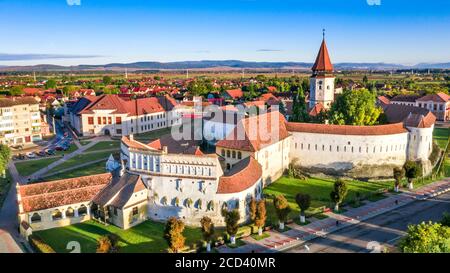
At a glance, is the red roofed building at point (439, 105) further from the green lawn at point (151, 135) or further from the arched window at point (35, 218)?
the arched window at point (35, 218)

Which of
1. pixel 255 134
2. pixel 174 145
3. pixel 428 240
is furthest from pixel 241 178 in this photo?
pixel 174 145

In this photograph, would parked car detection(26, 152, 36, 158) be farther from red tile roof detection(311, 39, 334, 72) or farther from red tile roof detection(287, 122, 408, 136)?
red tile roof detection(311, 39, 334, 72)

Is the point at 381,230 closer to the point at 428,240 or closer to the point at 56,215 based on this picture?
the point at 428,240

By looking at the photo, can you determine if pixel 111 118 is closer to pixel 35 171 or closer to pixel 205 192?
pixel 35 171

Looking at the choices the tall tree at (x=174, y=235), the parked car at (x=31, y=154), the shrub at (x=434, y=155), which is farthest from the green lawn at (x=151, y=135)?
the shrub at (x=434, y=155)

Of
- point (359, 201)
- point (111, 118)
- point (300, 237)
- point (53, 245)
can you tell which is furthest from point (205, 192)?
point (111, 118)

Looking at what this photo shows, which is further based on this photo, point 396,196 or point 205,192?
point 396,196
